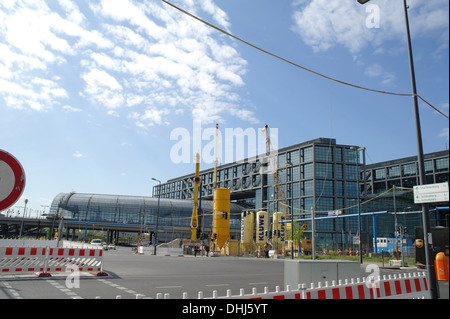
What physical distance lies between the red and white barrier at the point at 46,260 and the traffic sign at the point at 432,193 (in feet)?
44.0

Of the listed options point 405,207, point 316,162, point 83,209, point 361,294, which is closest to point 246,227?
point 316,162

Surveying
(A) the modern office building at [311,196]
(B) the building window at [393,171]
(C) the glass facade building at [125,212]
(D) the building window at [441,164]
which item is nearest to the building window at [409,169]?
(A) the modern office building at [311,196]

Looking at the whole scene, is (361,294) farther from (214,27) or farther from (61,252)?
(61,252)

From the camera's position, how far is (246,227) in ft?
210

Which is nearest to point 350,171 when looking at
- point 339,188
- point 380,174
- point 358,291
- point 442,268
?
point 339,188

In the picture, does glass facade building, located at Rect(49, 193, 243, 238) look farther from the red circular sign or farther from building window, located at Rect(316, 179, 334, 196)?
the red circular sign

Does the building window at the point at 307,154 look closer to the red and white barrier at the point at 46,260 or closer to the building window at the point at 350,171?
the building window at the point at 350,171

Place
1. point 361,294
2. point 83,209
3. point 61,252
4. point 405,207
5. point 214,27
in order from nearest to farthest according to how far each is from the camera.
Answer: point 361,294 → point 214,27 → point 61,252 → point 405,207 → point 83,209

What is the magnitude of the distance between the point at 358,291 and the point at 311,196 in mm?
85545

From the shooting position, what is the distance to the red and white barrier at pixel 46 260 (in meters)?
14.7

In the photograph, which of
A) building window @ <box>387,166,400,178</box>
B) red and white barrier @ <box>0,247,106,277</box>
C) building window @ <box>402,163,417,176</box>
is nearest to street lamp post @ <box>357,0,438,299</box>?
red and white barrier @ <box>0,247,106,277</box>

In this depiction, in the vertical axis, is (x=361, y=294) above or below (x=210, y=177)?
below

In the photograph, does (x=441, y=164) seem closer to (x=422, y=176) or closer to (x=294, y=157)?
(x=294, y=157)
